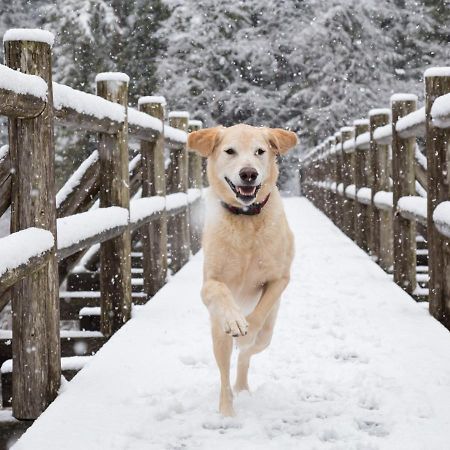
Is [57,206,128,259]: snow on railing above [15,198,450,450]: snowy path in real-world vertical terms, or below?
above

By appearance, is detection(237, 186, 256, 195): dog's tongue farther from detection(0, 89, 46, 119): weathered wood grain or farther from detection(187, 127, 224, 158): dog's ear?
detection(0, 89, 46, 119): weathered wood grain

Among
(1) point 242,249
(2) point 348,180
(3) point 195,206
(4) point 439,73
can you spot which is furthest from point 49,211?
(2) point 348,180

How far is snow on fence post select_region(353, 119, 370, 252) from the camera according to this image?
9.32 meters

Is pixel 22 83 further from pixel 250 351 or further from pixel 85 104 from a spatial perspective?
pixel 250 351

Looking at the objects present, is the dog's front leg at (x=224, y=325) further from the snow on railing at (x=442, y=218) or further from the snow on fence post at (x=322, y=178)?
the snow on fence post at (x=322, y=178)

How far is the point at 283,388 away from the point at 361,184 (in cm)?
656

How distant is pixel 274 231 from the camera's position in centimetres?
352

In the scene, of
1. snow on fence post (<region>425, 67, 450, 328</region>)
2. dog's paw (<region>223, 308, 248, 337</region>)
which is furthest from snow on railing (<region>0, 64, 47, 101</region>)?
snow on fence post (<region>425, 67, 450, 328</region>)

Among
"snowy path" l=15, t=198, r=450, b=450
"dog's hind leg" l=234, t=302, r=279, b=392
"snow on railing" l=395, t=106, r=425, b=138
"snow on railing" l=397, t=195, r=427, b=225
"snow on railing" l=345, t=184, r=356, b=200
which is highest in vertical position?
"snow on railing" l=395, t=106, r=425, b=138

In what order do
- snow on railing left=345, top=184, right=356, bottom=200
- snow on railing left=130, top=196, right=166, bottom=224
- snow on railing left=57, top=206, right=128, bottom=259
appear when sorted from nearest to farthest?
snow on railing left=57, top=206, right=128, bottom=259
snow on railing left=130, top=196, right=166, bottom=224
snow on railing left=345, top=184, right=356, bottom=200

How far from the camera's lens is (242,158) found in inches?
137

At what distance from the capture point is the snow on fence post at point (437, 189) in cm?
482

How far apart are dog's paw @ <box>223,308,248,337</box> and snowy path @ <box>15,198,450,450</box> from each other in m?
0.40

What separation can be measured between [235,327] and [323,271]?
424cm
